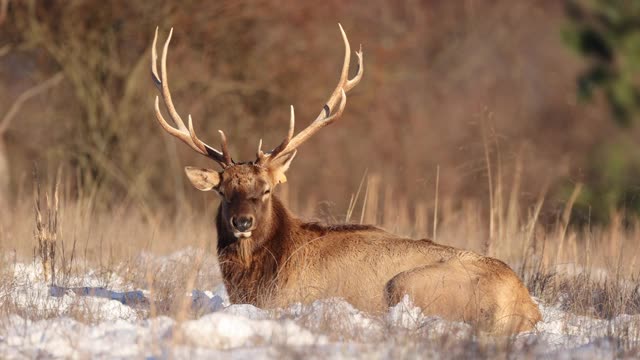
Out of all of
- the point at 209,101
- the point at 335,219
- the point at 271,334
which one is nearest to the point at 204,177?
the point at 335,219

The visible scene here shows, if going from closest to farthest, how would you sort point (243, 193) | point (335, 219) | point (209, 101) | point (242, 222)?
point (242, 222) → point (243, 193) → point (335, 219) → point (209, 101)

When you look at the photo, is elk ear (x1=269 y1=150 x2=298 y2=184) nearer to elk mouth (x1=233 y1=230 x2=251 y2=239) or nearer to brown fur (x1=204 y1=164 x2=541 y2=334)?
brown fur (x1=204 y1=164 x2=541 y2=334)

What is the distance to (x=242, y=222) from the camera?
7453mm

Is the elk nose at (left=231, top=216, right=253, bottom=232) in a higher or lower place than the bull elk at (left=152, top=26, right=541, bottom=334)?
higher

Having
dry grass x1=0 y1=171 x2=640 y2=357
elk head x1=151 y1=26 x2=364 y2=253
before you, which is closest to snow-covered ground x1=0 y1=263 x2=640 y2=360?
dry grass x1=0 y1=171 x2=640 y2=357

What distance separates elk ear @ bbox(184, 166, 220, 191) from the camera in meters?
7.79

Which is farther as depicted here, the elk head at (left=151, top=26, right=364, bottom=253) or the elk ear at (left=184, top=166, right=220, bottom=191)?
the elk ear at (left=184, top=166, right=220, bottom=191)

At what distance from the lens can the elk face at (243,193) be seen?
7.52 meters

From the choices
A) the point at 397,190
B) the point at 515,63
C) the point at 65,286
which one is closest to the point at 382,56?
the point at 397,190

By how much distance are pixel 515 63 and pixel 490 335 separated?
24.7 meters

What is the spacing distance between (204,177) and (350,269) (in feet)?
4.08

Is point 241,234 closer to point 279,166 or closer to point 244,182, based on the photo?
point 244,182

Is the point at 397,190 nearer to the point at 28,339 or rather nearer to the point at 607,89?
the point at 607,89

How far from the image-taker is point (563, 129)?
28906mm
